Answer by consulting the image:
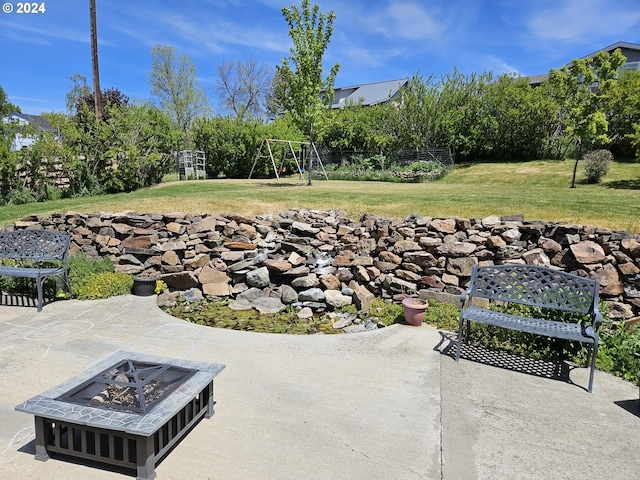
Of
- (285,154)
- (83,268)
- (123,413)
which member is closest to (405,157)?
(285,154)

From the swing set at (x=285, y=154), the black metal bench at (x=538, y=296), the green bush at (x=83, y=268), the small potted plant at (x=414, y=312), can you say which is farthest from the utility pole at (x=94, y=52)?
the black metal bench at (x=538, y=296)

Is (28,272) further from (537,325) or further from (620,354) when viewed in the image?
(620,354)

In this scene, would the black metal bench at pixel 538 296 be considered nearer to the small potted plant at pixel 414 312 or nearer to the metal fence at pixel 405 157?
the small potted plant at pixel 414 312

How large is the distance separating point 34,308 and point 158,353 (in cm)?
252

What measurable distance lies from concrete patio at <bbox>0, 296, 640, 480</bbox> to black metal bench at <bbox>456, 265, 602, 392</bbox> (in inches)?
16.7

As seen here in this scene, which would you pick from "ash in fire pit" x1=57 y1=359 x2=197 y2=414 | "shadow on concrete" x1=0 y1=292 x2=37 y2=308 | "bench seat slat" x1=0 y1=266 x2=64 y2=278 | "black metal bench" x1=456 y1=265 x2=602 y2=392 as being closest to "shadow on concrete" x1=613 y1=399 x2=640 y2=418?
"black metal bench" x1=456 y1=265 x2=602 y2=392

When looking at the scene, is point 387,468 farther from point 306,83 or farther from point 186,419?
point 306,83

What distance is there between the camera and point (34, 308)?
574cm

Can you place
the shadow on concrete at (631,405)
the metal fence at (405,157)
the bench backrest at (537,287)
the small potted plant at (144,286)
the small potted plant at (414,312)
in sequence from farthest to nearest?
the metal fence at (405,157) < the small potted plant at (144,286) < the small potted plant at (414,312) < the bench backrest at (537,287) < the shadow on concrete at (631,405)

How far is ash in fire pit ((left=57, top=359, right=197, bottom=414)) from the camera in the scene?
8.90 ft

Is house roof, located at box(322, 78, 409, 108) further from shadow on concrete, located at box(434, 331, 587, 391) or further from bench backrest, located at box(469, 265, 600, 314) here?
shadow on concrete, located at box(434, 331, 587, 391)

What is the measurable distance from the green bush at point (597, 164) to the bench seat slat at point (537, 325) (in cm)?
1469

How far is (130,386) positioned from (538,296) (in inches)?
153

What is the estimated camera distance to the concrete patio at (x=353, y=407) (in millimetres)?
2732
